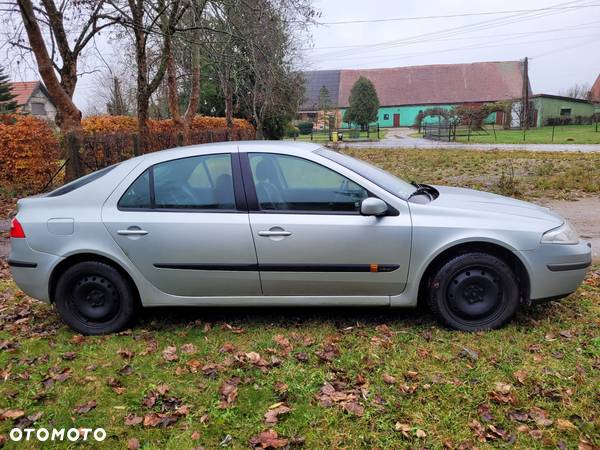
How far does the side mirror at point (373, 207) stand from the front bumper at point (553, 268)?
1.11 metres

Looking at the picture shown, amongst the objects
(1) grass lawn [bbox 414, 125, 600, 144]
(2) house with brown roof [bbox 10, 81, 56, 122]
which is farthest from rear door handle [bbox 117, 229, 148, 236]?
(2) house with brown roof [bbox 10, 81, 56, 122]

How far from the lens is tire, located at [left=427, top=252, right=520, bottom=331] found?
378 cm

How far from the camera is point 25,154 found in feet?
36.4

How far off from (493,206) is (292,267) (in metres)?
1.74

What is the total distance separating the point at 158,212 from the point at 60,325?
150cm

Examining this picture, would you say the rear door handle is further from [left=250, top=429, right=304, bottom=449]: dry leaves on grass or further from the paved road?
the paved road

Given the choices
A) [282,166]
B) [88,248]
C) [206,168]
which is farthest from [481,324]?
[88,248]

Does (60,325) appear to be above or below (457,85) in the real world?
below

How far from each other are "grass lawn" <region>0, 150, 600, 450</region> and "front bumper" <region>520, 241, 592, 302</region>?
341 millimetres

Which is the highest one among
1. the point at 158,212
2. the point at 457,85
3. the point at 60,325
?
the point at 457,85

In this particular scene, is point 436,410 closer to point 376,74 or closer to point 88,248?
point 88,248

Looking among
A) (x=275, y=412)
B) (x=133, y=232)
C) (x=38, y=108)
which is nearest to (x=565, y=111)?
(x=38, y=108)

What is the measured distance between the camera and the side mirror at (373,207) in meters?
3.71

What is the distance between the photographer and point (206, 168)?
13.3ft
